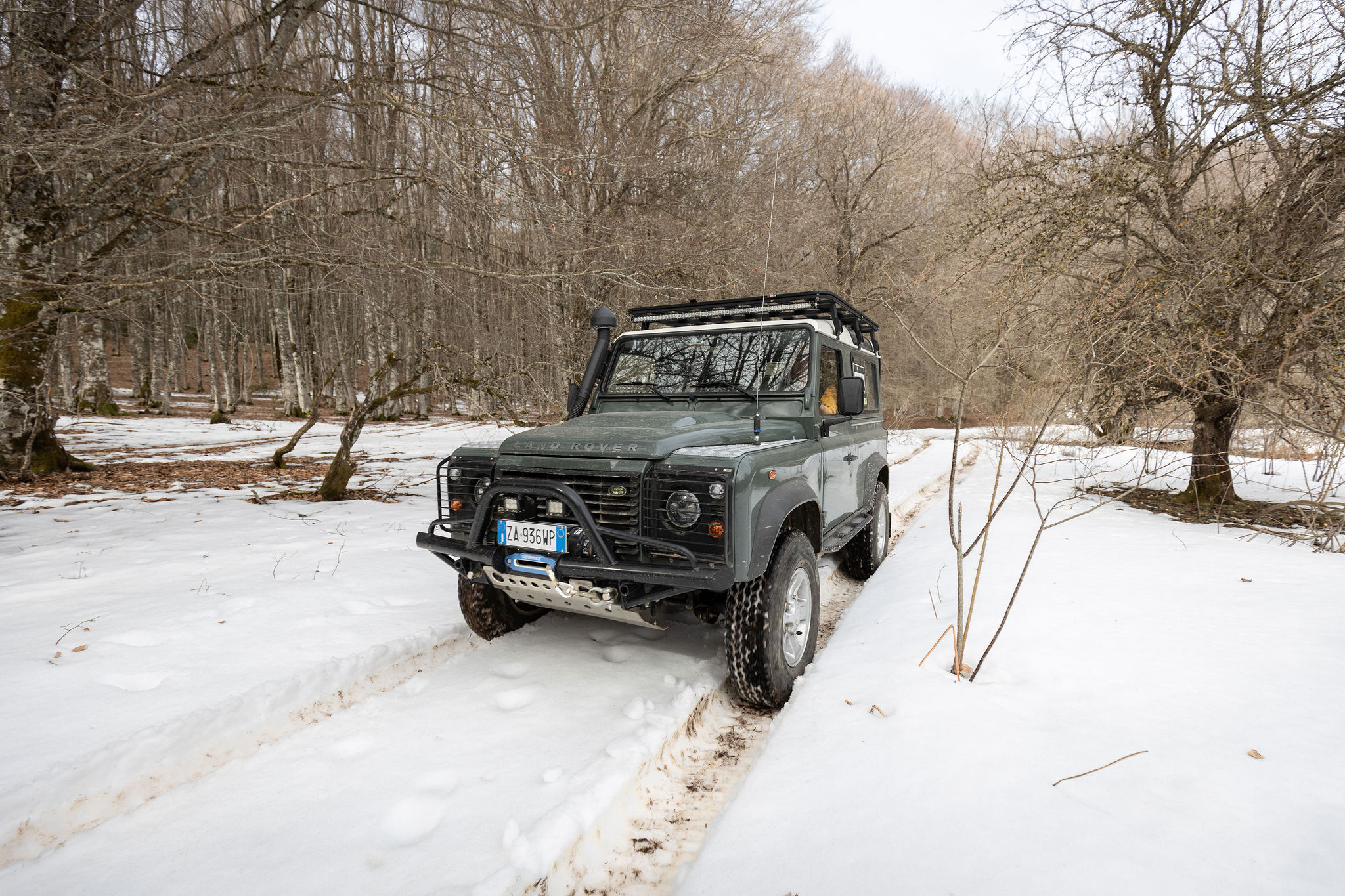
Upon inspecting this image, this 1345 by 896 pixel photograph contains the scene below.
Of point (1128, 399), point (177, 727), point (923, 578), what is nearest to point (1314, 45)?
point (1128, 399)

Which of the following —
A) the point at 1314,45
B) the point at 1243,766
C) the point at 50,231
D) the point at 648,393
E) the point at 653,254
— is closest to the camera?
the point at 1243,766

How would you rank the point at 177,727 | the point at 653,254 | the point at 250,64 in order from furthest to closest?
the point at 653,254 → the point at 250,64 → the point at 177,727

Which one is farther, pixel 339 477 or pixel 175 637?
pixel 339 477

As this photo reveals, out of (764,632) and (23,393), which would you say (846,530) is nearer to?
(764,632)

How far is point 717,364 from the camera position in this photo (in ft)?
14.0

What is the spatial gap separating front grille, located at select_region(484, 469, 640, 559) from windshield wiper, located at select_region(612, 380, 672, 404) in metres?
1.33

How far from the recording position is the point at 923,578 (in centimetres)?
464

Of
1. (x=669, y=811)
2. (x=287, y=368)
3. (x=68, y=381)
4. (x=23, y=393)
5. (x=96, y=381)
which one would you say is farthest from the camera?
(x=287, y=368)

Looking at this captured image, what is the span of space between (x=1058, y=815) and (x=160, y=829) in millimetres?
3130

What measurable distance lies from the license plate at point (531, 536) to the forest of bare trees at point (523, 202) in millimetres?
2218

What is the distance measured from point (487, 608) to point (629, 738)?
1.44 meters

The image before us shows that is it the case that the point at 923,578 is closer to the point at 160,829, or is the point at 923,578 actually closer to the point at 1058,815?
the point at 1058,815

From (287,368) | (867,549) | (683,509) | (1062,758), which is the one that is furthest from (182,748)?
(287,368)

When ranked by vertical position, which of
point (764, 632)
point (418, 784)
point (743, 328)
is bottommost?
point (418, 784)
